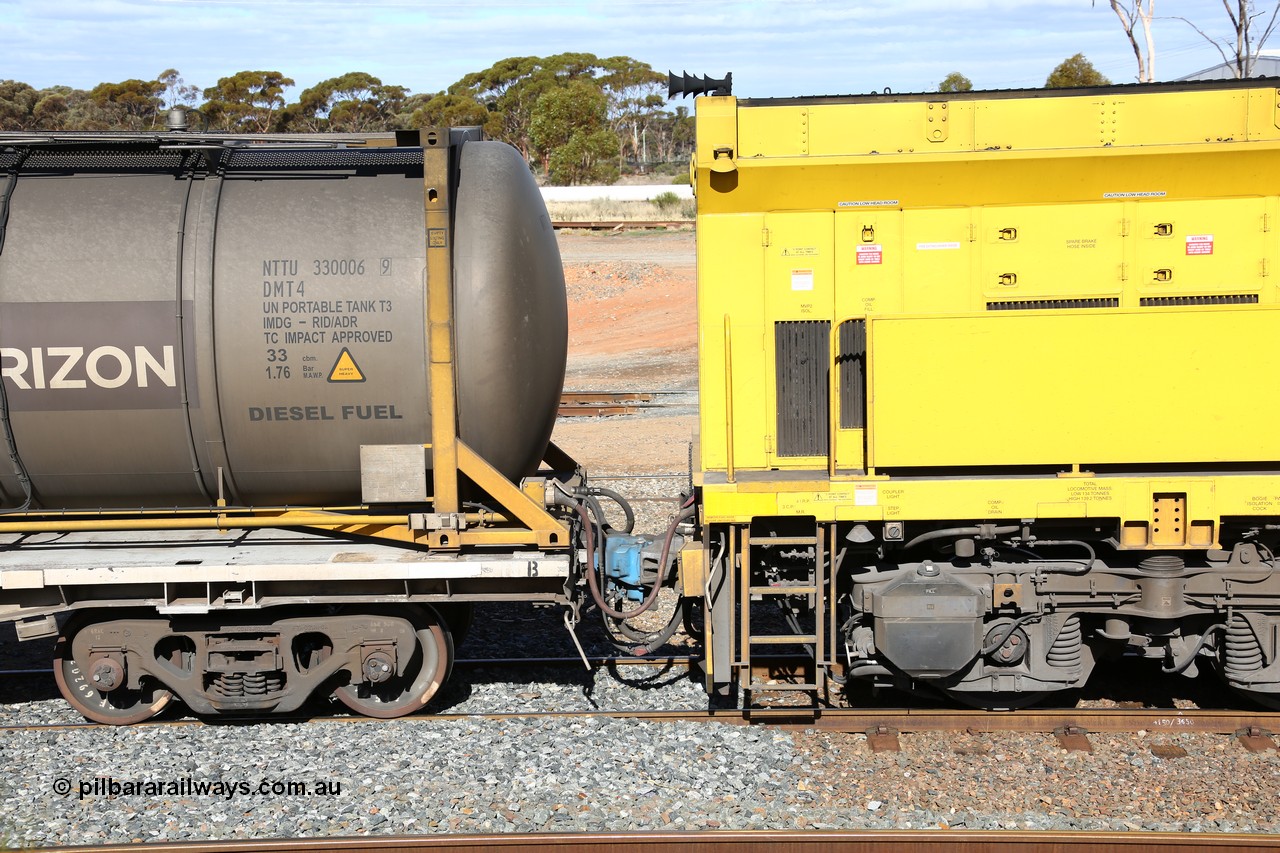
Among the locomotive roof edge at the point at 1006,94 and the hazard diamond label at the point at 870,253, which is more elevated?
the locomotive roof edge at the point at 1006,94

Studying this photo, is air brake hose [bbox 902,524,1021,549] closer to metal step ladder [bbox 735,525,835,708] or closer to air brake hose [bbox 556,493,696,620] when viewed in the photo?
metal step ladder [bbox 735,525,835,708]

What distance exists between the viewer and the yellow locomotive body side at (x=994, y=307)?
6664mm

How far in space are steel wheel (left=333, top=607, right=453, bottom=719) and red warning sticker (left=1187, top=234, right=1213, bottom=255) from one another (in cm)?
579

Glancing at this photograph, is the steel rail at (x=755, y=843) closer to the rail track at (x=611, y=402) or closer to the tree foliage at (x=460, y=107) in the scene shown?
the rail track at (x=611, y=402)

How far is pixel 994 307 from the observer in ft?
23.8

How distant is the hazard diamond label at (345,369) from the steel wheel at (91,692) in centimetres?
234

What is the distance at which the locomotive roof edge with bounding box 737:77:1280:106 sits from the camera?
700 cm

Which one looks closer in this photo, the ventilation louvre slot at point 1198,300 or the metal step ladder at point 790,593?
the metal step ladder at point 790,593

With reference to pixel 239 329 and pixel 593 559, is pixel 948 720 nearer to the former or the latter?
pixel 593 559

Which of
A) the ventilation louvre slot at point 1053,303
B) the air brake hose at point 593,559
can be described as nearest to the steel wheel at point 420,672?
the air brake hose at point 593,559

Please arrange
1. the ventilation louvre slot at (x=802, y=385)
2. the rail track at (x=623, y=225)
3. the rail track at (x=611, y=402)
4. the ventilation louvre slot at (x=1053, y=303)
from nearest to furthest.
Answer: the ventilation louvre slot at (x=1053, y=303), the ventilation louvre slot at (x=802, y=385), the rail track at (x=611, y=402), the rail track at (x=623, y=225)

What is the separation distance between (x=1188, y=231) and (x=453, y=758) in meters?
6.07

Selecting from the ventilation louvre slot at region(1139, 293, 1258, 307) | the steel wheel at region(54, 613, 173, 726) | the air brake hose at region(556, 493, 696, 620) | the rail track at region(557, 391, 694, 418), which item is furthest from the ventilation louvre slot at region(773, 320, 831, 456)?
the rail track at region(557, 391, 694, 418)

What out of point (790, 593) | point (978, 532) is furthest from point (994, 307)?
point (790, 593)
